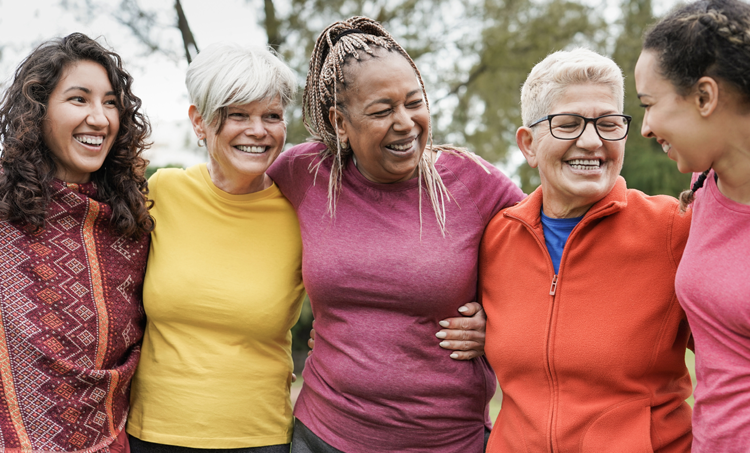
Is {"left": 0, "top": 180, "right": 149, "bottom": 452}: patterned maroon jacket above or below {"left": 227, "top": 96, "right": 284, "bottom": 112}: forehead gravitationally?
below

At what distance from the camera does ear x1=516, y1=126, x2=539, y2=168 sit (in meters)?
2.31

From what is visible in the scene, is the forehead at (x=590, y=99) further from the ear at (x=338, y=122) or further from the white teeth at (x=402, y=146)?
the ear at (x=338, y=122)

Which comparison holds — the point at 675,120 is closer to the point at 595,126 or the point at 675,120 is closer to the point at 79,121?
the point at 595,126

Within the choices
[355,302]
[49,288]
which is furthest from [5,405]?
[355,302]

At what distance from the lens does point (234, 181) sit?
8.79 ft

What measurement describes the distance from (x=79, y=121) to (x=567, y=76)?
1.77m

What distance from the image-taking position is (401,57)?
2.43 metres

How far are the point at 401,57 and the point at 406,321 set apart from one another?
3.29 ft

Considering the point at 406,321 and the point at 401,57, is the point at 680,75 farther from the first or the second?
the point at 406,321

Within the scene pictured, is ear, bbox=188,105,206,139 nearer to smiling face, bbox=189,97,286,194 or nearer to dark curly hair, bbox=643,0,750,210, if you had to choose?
smiling face, bbox=189,97,286,194

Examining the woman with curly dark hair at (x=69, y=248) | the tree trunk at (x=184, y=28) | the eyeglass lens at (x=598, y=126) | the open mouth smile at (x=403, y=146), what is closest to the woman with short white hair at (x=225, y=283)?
the woman with curly dark hair at (x=69, y=248)

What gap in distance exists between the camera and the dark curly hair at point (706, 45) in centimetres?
160

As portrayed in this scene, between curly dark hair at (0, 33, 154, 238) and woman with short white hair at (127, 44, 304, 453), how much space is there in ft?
0.60

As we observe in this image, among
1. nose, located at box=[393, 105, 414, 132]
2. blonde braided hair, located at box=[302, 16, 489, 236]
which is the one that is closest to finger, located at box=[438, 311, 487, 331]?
blonde braided hair, located at box=[302, 16, 489, 236]
